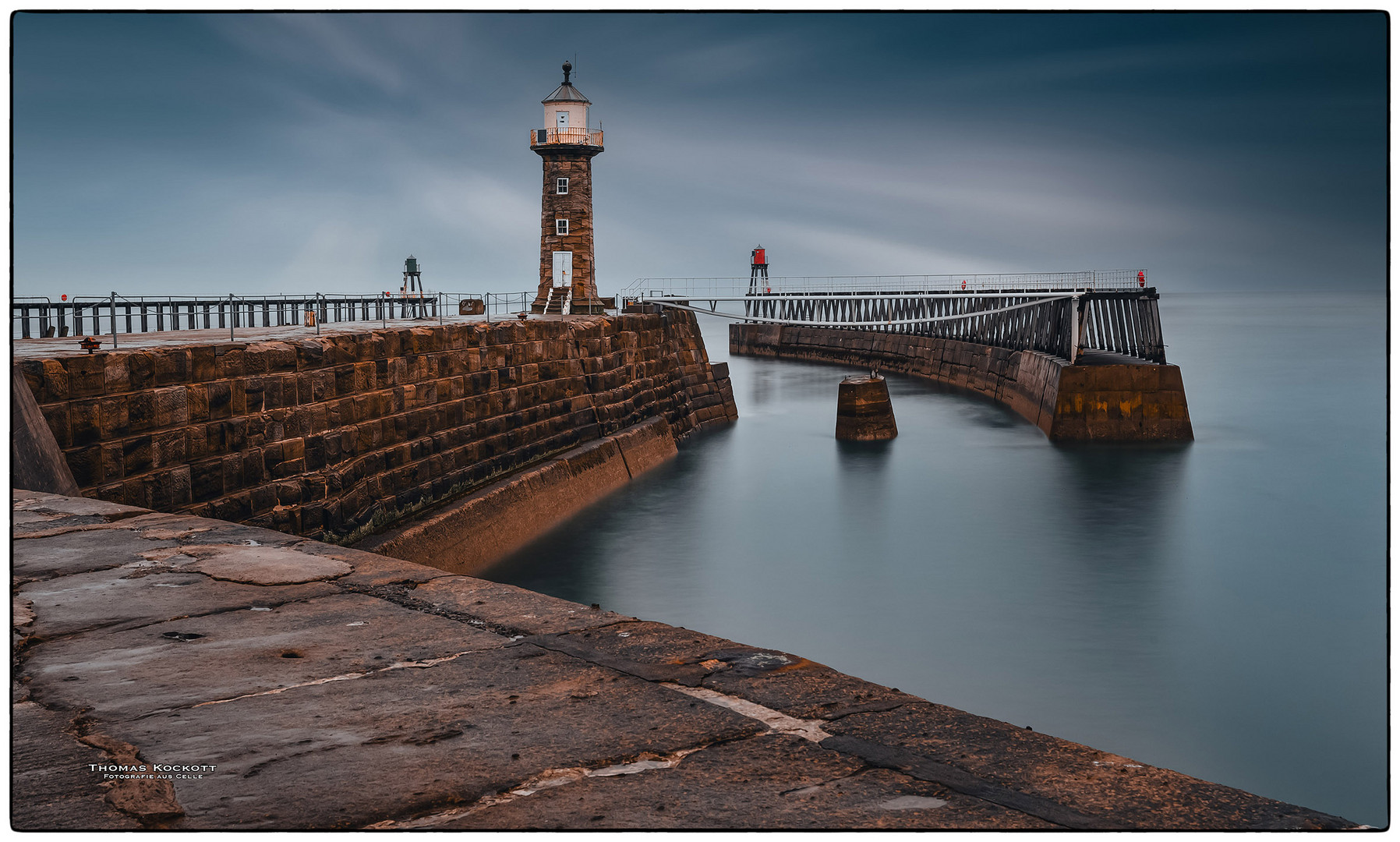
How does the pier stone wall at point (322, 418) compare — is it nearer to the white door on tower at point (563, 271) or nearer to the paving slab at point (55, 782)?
the paving slab at point (55, 782)

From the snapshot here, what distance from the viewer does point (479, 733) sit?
2.43 m

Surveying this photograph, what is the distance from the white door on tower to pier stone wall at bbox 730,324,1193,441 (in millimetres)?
10224

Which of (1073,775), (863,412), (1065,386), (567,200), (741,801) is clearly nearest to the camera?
(741,801)

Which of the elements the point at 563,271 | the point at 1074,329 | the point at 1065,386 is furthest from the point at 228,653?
the point at 1074,329

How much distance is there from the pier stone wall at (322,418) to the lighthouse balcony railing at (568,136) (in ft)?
25.4

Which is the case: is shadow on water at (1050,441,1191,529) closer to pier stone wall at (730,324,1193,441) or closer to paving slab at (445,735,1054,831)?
pier stone wall at (730,324,1193,441)

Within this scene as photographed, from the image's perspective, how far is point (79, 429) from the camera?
6336 mm

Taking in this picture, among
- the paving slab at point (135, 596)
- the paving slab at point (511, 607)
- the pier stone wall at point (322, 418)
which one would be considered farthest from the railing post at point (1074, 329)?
the paving slab at point (135, 596)

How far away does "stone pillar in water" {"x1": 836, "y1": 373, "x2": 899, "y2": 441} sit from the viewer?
20.6m

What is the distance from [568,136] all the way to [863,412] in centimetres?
853

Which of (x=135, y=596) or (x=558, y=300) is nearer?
(x=135, y=596)

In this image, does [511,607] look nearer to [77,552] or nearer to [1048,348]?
[77,552]

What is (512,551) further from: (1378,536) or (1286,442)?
(1286,442)

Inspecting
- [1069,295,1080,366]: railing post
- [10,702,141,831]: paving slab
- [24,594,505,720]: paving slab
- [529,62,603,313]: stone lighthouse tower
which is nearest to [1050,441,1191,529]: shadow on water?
[1069,295,1080,366]: railing post
